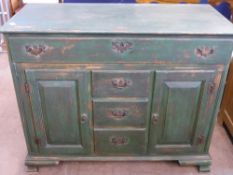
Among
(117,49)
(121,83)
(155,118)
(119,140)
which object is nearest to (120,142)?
(119,140)

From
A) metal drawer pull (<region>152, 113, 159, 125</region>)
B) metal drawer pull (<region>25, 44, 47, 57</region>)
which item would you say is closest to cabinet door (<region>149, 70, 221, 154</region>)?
metal drawer pull (<region>152, 113, 159, 125</region>)

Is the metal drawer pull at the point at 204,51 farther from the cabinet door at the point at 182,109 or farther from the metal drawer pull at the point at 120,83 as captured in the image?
the metal drawer pull at the point at 120,83

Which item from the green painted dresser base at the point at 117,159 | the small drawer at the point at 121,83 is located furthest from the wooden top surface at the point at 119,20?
the green painted dresser base at the point at 117,159

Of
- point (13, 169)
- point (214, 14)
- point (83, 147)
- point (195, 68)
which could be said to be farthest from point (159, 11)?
point (13, 169)

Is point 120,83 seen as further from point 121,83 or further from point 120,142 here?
point 120,142

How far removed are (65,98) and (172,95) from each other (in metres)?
0.51

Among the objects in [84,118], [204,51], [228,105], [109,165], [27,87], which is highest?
[204,51]

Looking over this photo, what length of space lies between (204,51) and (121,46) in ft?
1.19

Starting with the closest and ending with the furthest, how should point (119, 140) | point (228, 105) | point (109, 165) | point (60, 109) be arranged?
point (60, 109) < point (119, 140) < point (109, 165) < point (228, 105)

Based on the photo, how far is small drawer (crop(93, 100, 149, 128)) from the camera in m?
1.28

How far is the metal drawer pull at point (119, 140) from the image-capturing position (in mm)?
1392

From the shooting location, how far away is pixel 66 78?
3.93 ft

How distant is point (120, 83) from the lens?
123cm

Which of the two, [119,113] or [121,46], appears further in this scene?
[119,113]
